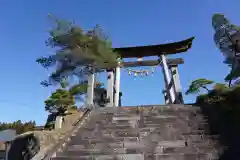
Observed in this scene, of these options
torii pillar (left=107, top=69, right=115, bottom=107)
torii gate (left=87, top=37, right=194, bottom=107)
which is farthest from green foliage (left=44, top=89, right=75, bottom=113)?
torii pillar (left=107, top=69, right=115, bottom=107)

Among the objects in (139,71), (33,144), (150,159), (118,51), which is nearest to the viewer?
(150,159)

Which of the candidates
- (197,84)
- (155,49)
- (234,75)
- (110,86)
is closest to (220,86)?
(234,75)

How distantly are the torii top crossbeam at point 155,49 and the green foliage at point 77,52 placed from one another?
2.82 ft

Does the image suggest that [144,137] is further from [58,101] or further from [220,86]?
[58,101]

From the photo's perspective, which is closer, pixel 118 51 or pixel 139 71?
pixel 139 71

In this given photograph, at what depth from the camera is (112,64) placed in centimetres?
1332

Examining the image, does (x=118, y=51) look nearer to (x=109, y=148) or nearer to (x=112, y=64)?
(x=112, y=64)

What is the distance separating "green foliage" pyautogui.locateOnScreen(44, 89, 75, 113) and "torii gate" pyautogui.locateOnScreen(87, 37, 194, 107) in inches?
51.0

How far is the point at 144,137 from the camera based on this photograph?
5793mm

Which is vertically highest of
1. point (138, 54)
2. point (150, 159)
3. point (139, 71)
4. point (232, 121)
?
point (138, 54)

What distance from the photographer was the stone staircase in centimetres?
490

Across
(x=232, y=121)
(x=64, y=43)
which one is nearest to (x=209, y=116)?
(x=232, y=121)

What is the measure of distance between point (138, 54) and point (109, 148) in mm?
9350

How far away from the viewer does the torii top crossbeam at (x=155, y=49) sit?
1339 cm
